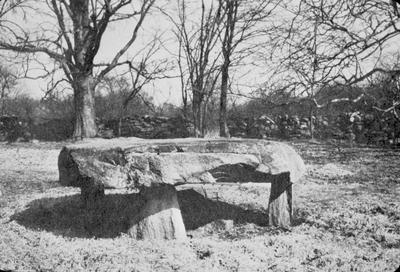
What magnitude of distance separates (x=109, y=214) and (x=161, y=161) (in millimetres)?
1477

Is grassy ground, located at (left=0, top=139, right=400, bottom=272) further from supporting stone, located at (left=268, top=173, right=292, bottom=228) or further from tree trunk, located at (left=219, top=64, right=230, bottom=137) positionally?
tree trunk, located at (left=219, top=64, right=230, bottom=137)

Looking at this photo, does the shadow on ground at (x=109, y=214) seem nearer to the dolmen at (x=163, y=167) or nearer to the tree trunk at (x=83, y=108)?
the dolmen at (x=163, y=167)

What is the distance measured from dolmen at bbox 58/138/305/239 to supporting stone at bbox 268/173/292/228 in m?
0.18

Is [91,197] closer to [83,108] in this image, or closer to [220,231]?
[220,231]

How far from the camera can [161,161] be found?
4250mm

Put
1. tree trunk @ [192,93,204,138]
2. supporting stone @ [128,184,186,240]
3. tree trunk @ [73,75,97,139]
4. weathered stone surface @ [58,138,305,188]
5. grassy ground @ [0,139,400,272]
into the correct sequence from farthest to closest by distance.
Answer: tree trunk @ [73,75,97,139] < tree trunk @ [192,93,204,138] < supporting stone @ [128,184,186,240] < weathered stone surface @ [58,138,305,188] < grassy ground @ [0,139,400,272]

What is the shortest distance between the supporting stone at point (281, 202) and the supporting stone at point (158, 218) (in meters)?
1.18

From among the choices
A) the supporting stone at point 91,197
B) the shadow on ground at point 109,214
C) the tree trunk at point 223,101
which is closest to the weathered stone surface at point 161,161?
the shadow on ground at point 109,214

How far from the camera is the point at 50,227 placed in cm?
492

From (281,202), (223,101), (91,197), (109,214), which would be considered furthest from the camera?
(223,101)

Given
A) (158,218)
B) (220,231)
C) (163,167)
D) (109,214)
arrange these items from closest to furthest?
(163,167)
(158,218)
(220,231)
(109,214)

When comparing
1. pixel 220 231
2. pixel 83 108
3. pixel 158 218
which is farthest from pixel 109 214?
pixel 83 108

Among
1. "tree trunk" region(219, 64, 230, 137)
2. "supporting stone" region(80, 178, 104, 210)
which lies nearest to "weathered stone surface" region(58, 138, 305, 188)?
"supporting stone" region(80, 178, 104, 210)

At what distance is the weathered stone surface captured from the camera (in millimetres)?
4238
